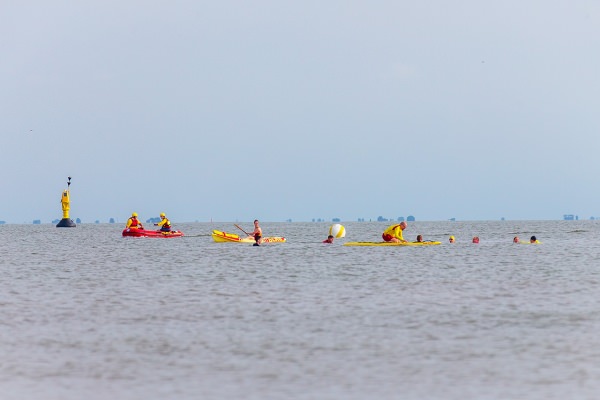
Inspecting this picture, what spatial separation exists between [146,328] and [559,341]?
10.6 metres

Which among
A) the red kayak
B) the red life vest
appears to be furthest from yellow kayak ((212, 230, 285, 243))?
the red life vest

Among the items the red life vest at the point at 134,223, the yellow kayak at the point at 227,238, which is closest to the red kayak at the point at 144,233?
the red life vest at the point at 134,223

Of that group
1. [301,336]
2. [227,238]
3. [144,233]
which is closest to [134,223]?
[144,233]

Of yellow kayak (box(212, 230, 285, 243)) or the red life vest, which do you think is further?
the red life vest

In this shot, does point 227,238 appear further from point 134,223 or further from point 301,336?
point 301,336

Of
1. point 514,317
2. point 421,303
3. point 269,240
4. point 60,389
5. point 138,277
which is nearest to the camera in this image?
point 60,389

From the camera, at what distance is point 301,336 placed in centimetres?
2216

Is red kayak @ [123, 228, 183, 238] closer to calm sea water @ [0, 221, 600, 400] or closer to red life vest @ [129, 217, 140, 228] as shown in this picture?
red life vest @ [129, 217, 140, 228]

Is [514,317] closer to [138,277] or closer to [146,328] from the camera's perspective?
[146,328]

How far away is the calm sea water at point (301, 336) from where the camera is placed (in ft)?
53.6

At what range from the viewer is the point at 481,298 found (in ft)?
104

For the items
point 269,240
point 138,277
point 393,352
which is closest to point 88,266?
point 138,277

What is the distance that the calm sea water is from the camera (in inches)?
643

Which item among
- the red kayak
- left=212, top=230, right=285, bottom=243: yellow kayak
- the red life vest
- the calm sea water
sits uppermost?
the red life vest
